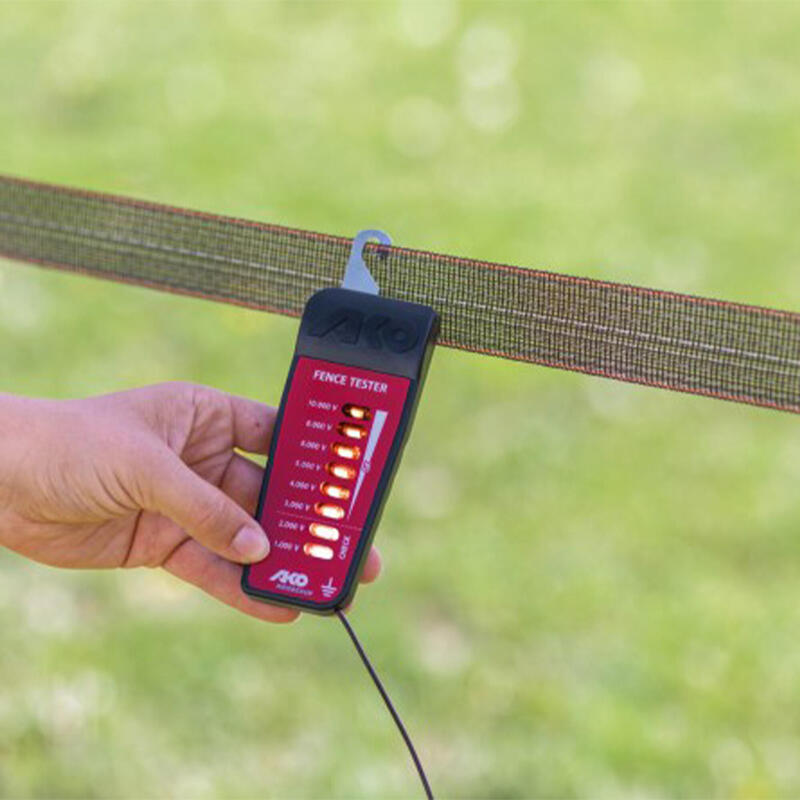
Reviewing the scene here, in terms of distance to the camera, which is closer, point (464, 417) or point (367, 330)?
point (367, 330)

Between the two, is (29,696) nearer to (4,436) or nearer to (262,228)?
(4,436)

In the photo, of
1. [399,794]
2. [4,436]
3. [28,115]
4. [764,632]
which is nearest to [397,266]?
[4,436]

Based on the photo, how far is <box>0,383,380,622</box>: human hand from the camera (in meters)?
1.49

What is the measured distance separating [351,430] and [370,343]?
87 mm

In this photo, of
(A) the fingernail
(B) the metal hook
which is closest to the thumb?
(A) the fingernail

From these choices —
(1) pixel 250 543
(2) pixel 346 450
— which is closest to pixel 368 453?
(2) pixel 346 450

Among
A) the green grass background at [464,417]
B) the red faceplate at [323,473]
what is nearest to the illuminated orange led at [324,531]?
the red faceplate at [323,473]

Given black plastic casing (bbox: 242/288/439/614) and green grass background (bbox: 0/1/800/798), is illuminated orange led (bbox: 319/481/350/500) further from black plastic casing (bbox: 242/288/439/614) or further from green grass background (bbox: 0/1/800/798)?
green grass background (bbox: 0/1/800/798)

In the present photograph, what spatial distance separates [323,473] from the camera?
1406 millimetres

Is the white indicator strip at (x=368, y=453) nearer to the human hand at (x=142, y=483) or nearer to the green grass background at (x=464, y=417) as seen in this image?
the human hand at (x=142, y=483)

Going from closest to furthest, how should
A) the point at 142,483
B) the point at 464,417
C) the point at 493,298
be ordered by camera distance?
the point at 493,298, the point at 142,483, the point at 464,417

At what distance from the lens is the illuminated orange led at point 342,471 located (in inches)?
54.8

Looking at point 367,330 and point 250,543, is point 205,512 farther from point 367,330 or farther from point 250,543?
point 367,330

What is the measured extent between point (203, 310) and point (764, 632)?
1.63 metres
